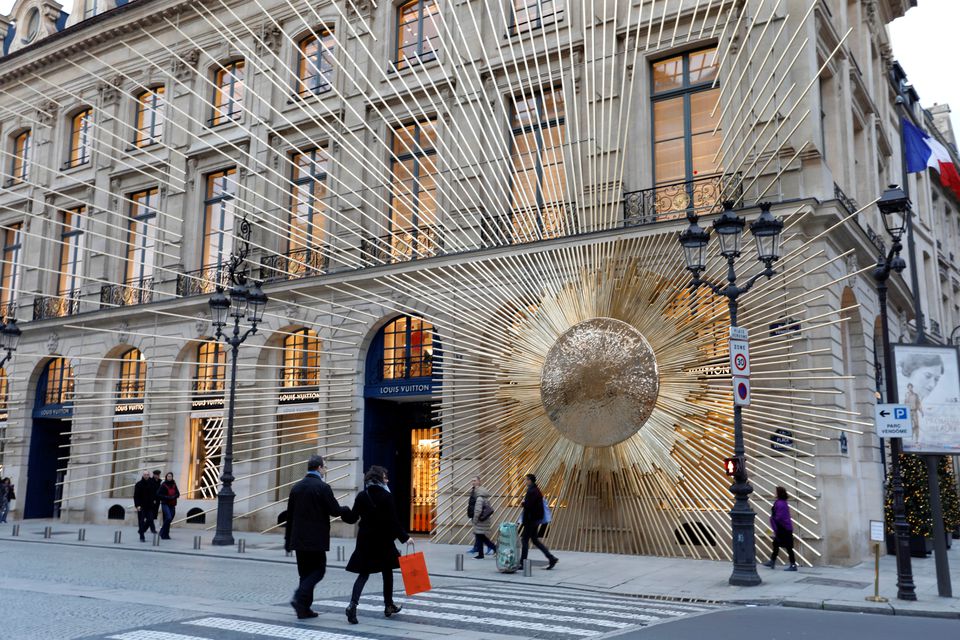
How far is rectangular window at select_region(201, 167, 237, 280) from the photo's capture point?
23.8 metres

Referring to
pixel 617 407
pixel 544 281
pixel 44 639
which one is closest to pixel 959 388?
pixel 617 407

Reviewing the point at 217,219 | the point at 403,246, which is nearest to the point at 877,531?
the point at 403,246

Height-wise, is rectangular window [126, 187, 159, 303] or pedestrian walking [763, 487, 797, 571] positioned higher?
rectangular window [126, 187, 159, 303]

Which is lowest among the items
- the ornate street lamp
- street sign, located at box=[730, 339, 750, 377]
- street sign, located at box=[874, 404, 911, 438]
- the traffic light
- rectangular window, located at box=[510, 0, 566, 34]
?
the traffic light

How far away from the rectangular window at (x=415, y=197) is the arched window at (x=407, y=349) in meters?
1.70

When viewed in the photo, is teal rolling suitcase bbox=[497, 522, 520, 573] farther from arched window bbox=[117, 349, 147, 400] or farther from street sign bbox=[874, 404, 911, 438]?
arched window bbox=[117, 349, 147, 400]

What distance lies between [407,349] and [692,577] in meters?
9.49

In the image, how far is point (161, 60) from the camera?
2609cm

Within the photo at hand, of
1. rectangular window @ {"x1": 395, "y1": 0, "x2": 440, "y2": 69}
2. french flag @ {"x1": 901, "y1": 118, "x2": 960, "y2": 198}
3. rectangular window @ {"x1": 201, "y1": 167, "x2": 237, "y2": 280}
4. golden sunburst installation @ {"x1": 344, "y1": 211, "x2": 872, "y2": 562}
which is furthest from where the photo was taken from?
rectangular window @ {"x1": 201, "y1": 167, "x2": 237, "y2": 280}

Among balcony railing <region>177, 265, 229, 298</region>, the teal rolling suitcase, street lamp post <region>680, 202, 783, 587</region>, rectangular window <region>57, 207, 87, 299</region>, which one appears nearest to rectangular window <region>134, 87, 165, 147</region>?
rectangular window <region>57, 207, 87, 299</region>

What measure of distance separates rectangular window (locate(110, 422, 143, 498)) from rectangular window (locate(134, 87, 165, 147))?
848 centimetres

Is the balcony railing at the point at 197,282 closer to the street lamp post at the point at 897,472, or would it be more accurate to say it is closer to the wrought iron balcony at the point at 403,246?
the wrought iron balcony at the point at 403,246

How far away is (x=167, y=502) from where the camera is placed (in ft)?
63.3

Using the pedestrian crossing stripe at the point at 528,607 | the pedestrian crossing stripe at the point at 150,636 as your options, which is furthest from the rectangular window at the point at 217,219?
the pedestrian crossing stripe at the point at 150,636
